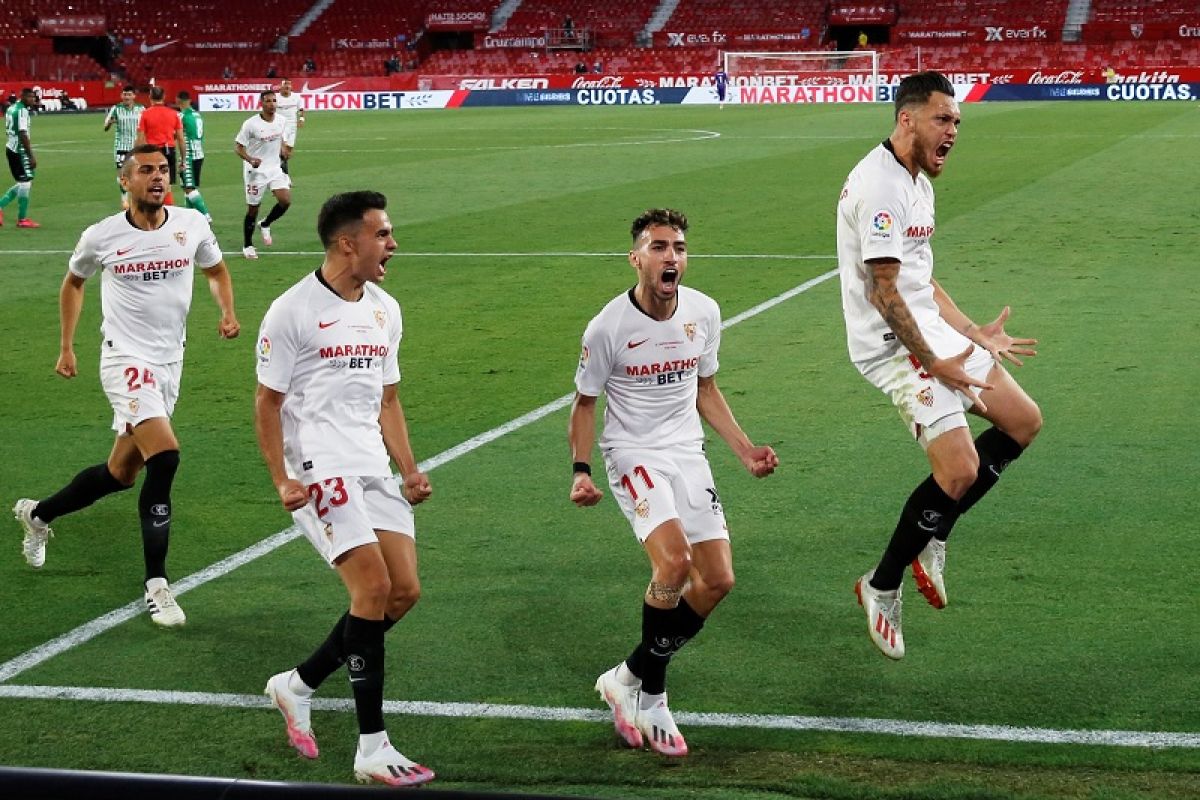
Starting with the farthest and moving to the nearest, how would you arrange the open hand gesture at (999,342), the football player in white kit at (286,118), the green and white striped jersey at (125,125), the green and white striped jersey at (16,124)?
1. the green and white striped jersey at (125,125)
2. the green and white striped jersey at (16,124)
3. the football player in white kit at (286,118)
4. the open hand gesture at (999,342)

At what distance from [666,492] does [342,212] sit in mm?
1586

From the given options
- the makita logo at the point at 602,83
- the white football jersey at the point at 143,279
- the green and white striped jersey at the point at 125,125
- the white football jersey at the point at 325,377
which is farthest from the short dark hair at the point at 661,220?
the makita logo at the point at 602,83

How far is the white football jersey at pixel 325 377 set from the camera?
18.9 feet

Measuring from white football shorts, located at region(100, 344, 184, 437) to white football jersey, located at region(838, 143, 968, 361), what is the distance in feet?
10.9

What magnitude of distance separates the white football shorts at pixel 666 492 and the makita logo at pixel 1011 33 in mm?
64930

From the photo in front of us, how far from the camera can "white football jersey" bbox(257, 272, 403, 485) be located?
5.76 metres

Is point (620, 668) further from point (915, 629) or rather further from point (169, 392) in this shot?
point (169, 392)

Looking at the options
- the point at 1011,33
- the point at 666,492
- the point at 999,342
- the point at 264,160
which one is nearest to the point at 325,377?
the point at 666,492

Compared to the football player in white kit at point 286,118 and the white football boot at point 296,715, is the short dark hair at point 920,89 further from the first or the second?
the football player in white kit at point 286,118

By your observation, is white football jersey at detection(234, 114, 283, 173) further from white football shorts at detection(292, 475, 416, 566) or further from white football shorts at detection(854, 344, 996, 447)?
white football shorts at detection(292, 475, 416, 566)

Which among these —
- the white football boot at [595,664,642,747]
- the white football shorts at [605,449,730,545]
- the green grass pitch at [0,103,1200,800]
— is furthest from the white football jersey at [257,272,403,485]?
the white football boot at [595,664,642,747]

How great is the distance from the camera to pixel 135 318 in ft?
26.0

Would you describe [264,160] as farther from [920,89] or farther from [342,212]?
[342,212]

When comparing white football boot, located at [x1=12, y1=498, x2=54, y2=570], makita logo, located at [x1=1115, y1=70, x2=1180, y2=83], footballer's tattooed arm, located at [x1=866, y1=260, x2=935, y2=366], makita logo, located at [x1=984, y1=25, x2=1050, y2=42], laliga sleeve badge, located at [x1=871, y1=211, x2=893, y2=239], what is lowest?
makita logo, located at [x1=1115, y1=70, x2=1180, y2=83]
